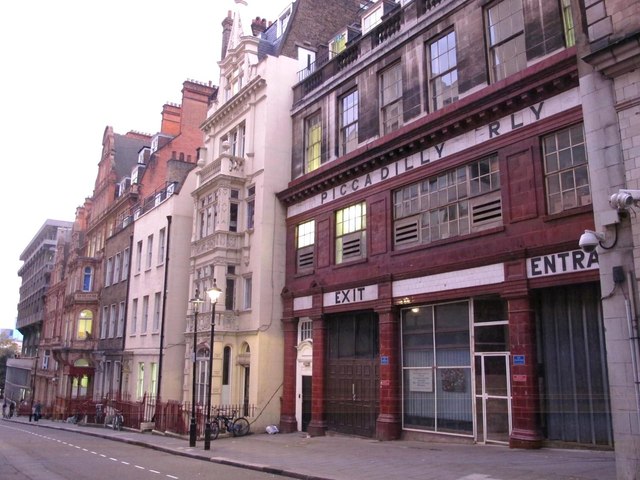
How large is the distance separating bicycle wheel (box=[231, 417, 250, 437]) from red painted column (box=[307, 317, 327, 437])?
103 inches

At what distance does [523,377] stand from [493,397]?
1.43m

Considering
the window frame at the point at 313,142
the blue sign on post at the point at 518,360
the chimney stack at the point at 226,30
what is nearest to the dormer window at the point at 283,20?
the window frame at the point at 313,142

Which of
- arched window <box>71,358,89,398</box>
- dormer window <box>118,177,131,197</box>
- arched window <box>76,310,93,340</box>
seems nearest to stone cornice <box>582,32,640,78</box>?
dormer window <box>118,177,131,197</box>

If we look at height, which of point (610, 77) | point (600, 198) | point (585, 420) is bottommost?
point (585, 420)

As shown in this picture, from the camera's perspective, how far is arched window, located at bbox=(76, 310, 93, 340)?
151ft

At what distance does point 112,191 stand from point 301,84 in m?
28.0

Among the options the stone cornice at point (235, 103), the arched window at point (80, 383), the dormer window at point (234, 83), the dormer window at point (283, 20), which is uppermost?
the dormer window at point (283, 20)

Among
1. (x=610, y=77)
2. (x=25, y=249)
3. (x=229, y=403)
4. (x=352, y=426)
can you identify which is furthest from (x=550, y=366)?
(x=25, y=249)

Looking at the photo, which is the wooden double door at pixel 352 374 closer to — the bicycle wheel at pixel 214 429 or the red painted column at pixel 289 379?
the red painted column at pixel 289 379

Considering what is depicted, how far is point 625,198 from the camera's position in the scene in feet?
31.7

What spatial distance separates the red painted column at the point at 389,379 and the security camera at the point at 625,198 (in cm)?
1001

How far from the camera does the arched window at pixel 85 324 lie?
45.9 metres

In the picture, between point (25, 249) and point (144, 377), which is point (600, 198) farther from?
point (25, 249)

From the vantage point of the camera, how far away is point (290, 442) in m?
20.2
